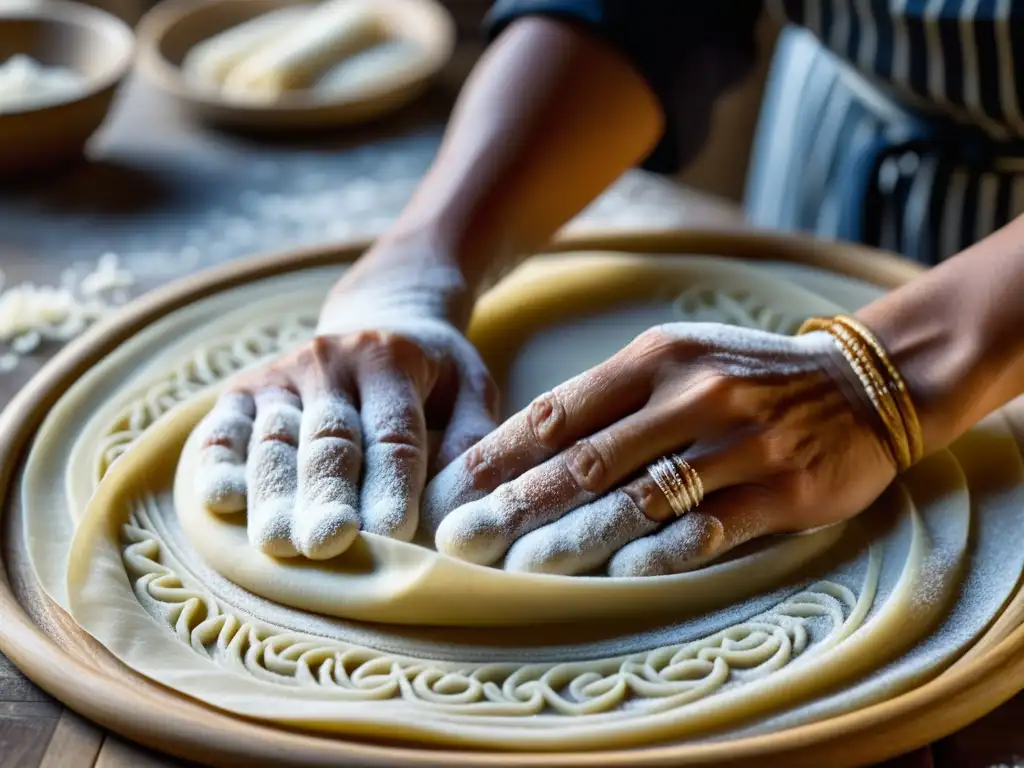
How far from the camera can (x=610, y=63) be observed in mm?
1297

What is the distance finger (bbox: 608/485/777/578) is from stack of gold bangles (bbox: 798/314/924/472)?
0.13m

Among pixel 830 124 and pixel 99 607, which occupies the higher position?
pixel 830 124

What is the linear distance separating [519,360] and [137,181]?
0.80 metres

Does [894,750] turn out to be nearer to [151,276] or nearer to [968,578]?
[968,578]

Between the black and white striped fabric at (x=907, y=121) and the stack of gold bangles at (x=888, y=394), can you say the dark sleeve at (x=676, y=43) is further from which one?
the stack of gold bangles at (x=888, y=394)

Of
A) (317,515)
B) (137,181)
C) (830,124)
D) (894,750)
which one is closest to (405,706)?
(317,515)

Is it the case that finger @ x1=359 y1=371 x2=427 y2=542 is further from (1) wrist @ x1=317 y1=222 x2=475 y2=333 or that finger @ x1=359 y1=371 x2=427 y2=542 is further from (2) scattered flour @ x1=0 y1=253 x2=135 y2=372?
(2) scattered flour @ x1=0 y1=253 x2=135 y2=372

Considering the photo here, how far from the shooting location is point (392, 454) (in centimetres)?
89

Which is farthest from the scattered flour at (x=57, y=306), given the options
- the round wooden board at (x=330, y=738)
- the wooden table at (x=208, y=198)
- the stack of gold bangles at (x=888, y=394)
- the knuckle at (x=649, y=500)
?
the stack of gold bangles at (x=888, y=394)

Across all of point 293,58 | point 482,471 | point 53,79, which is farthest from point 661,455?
point 53,79

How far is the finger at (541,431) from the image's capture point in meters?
0.88

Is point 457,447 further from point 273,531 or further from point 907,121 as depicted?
point 907,121

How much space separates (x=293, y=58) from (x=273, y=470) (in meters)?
1.04

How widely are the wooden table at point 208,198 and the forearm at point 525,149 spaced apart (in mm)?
232
